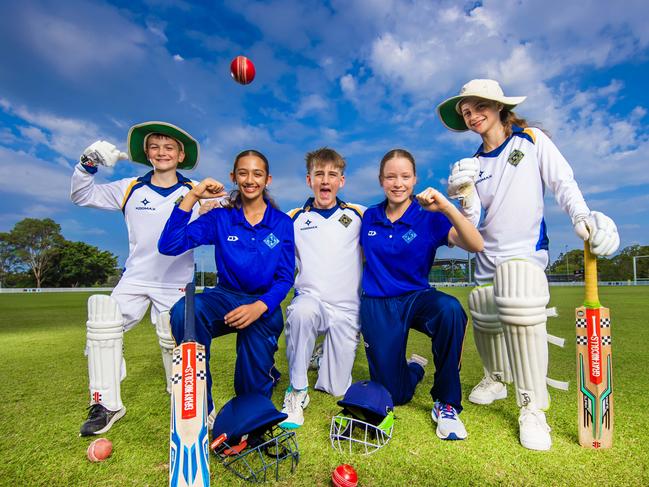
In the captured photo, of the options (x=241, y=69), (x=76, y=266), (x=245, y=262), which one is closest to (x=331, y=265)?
(x=245, y=262)

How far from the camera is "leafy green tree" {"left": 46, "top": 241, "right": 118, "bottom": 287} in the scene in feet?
163

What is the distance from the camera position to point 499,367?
9.37 feet

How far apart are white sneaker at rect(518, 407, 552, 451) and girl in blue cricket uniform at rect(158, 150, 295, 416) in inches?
59.6

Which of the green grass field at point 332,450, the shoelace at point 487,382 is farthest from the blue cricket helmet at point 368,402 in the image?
the shoelace at point 487,382

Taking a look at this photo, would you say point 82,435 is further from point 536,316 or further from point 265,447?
point 536,316

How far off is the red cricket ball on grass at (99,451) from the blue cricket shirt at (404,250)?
184cm

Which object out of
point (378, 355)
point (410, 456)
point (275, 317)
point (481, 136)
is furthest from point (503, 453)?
point (481, 136)

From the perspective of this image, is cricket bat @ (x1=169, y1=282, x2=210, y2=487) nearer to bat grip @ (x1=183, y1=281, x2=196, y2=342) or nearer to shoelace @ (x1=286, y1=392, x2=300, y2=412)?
bat grip @ (x1=183, y1=281, x2=196, y2=342)

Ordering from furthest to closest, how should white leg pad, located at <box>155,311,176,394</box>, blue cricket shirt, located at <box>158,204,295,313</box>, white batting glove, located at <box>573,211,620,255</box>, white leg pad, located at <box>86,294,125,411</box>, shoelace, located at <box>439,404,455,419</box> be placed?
white leg pad, located at <box>155,311,176,394</box>, blue cricket shirt, located at <box>158,204,295,313</box>, white leg pad, located at <box>86,294,125,411</box>, shoelace, located at <box>439,404,455,419</box>, white batting glove, located at <box>573,211,620,255</box>

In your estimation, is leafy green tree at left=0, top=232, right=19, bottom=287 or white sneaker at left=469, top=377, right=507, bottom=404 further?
leafy green tree at left=0, top=232, right=19, bottom=287

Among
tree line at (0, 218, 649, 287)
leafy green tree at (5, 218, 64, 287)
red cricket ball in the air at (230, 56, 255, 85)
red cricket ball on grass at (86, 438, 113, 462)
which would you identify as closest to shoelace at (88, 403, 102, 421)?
red cricket ball on grass at (86, 438, 113, 462)

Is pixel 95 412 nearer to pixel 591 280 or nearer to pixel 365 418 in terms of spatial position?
pixel 365 418

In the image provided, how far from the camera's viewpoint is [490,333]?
2.80 meters

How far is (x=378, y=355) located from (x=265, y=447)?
108 centimetres
